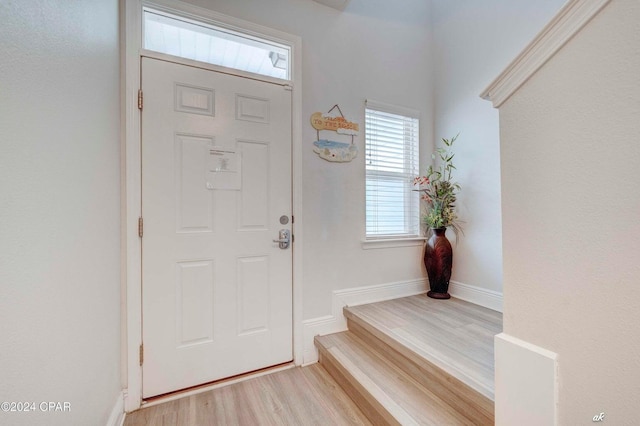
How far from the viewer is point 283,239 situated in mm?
1890

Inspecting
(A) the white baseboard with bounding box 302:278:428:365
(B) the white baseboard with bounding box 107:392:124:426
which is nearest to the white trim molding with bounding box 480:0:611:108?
(A) the white baseboard with bounding box 302:278:428:365

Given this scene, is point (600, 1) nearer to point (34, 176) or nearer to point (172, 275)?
point (34, 176)

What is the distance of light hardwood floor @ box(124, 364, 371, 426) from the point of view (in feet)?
4.58

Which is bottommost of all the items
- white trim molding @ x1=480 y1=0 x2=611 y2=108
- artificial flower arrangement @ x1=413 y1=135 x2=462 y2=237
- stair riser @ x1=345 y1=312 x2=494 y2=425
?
stair riser @ x1=345 y1=312 x2=494 y2=425

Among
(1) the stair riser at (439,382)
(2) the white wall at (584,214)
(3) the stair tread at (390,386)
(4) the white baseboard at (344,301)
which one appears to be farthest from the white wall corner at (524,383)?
(4) the white baseboard at (344,301)

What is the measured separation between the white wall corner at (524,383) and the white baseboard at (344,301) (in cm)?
126

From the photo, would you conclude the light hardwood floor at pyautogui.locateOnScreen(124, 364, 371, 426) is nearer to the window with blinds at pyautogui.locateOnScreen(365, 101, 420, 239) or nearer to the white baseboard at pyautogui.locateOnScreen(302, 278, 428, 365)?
the white baseboard at pyautogui.locateOnScreen(302, 278, 428, 365)

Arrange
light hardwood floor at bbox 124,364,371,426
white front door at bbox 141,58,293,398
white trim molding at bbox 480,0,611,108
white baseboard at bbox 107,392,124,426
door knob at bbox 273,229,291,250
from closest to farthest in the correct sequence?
white trim molding at bbox 480,0,611,108
white baseboard at bbox 107,392,124,426
light hardwood floor at bbox 124,364,371,426
white front door at bbox 141,58,293,398
door knob at bbox 273,229,291,250

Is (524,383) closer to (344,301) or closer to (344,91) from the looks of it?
(344,301)

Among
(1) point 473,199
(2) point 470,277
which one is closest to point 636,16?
(1) point 473,199

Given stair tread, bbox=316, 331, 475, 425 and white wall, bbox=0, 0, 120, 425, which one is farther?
stair tread, bbox=316, 331, 475, 425

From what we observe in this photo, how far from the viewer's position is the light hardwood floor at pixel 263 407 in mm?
1397

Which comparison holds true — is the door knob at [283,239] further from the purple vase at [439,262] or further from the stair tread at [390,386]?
the purple vase at [439,262]

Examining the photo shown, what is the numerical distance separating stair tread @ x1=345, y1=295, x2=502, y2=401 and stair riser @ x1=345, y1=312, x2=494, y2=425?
0.02 meters
